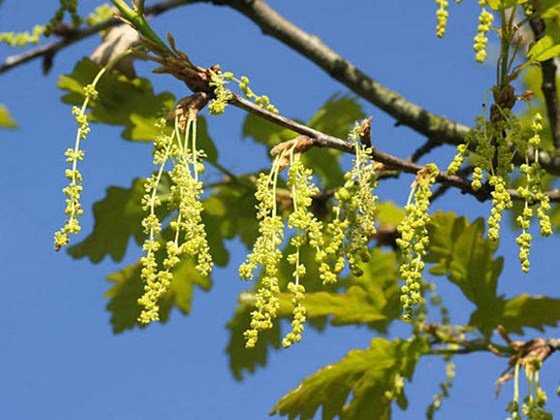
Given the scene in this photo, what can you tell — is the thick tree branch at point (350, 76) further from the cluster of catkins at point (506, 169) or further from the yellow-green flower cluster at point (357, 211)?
the yellow-green flower cluster at point (357, 211)

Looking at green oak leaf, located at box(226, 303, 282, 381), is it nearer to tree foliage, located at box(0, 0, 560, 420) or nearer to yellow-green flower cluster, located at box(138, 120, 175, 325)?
tree foliage, located at box(0, 0, 560, 420)

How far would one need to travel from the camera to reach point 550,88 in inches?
101

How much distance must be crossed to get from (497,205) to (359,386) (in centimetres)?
108

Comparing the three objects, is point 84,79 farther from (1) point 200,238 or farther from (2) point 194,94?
(1) point 200,238

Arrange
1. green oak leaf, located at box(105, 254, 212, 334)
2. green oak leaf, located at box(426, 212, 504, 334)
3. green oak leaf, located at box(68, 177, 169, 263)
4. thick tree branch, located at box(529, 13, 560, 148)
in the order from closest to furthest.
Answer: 1. thick tree branch, located at box(529, 13, 560, 148)
2. green oak leaf, located at box(426, 212, 504, 334)
3. green oak leaf, located at box(68, 177, 169, 263)
4. green oak leaf, located at box(105, 254, 212, 334)

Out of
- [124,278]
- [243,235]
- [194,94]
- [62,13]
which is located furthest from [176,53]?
[124,278]

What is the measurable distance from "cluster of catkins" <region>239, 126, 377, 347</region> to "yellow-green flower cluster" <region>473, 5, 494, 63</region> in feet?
0.93

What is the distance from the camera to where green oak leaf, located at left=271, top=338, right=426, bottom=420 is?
272 centimetres

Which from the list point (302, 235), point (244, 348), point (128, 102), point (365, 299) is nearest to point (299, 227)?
point (302, 235)

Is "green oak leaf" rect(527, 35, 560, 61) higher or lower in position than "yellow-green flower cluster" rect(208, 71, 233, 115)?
lower

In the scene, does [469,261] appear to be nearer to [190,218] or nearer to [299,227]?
[299,227]

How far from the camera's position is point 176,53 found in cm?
194

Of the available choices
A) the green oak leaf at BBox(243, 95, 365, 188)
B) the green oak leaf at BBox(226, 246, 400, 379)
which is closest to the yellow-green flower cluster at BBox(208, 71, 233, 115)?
the green oak leaf at BBox(226, 246, 400, 379)

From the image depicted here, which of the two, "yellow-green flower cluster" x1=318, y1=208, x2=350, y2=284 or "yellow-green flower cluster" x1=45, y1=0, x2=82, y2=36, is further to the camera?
"yellow-green flower cluster" x1=45, y1=0, x2=82, y2=36
